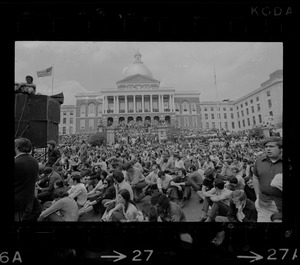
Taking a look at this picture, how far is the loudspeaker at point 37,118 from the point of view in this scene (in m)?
1.96

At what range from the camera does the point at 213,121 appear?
7.58ft

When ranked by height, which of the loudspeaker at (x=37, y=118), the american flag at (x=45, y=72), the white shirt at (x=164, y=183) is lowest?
the white shirt at (x=164, y=183)

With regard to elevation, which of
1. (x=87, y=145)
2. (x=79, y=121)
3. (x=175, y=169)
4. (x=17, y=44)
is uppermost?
(x=17, y=44)

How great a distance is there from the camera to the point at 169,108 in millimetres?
2402

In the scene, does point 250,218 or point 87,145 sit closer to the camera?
point 250,218

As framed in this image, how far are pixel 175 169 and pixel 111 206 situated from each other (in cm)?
74

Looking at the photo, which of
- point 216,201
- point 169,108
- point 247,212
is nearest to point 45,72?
point 169,108

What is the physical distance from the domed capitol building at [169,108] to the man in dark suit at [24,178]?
38 centimetres
